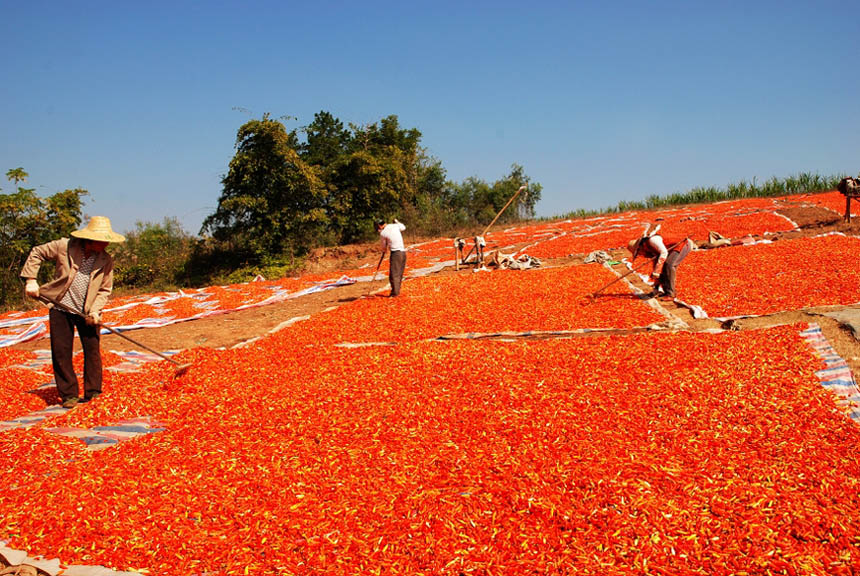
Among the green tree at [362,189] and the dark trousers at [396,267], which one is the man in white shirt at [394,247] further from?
the green tree at [362,189]

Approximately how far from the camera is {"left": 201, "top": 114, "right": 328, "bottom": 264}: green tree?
1630 cm

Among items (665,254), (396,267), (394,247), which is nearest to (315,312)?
(396,267)

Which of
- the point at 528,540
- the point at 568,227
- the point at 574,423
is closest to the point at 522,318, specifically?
the point at 574,423

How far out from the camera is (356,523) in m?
2.65

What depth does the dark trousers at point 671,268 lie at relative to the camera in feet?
23.7

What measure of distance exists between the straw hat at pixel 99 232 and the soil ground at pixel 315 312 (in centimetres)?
268

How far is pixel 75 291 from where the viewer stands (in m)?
4.21

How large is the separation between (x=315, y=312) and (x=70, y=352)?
4.19 m

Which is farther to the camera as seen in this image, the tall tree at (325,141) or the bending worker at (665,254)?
the tall tree at (325,141)

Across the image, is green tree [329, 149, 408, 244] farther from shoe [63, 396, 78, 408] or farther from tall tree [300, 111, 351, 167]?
shoe [63, 396, 78, 408]

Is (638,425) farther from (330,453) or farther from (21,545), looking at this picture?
(21,545)

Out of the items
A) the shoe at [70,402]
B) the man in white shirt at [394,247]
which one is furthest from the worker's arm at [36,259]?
the man in white shirt at [394,247]

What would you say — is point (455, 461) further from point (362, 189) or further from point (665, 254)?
point (362, 189)

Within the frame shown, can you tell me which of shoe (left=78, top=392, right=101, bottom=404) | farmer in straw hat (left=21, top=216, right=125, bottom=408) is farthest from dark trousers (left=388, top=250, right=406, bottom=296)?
shoe (left=78, top=392, right=101, bottom=404)
